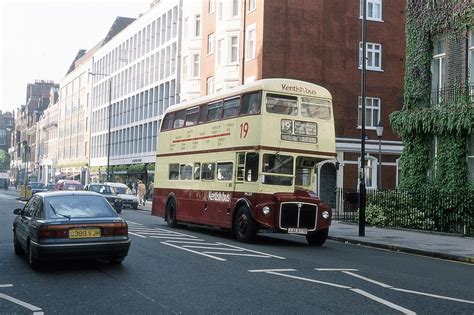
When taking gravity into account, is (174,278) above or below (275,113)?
below

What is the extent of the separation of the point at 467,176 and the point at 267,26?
18.3 m

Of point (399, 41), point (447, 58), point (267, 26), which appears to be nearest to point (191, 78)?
point (267, 26)

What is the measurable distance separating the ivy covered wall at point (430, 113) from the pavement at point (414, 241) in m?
3.07

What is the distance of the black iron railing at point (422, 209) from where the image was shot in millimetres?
21156

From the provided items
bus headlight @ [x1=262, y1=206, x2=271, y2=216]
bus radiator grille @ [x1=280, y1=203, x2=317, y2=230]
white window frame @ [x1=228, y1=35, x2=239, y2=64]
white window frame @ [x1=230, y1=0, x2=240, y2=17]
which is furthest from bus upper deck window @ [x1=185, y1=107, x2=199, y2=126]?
white window frame @ [x1=230, y1=0, x2=240, y2=17]

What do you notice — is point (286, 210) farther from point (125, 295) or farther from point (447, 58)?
point (447, 58)

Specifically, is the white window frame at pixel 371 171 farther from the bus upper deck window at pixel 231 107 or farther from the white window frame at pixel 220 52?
the bus upper deck window at pixel 231 107

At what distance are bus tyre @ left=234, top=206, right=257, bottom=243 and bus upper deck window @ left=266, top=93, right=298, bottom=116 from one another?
288 cm

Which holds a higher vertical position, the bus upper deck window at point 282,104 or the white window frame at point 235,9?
the white window frame at point 235,9

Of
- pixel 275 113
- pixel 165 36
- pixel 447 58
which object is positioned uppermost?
pixel 165 36

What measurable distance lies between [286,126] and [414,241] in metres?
5.34

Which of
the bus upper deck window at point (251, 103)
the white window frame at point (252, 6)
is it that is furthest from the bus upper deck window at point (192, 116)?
the white window frame at point (252, 6)

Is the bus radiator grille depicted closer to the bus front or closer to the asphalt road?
the bus front

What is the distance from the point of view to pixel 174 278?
33.4ft
